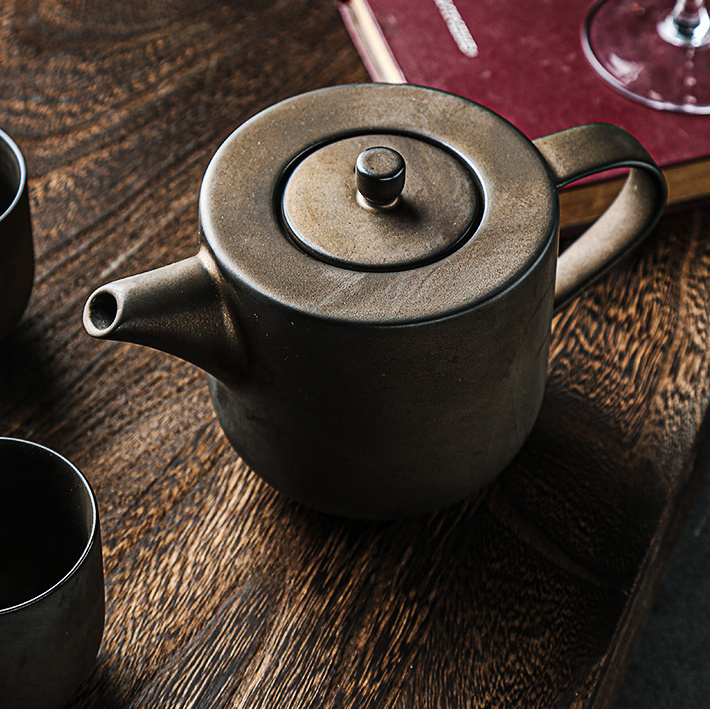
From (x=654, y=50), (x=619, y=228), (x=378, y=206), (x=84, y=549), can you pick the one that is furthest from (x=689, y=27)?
(x=84, y=549)

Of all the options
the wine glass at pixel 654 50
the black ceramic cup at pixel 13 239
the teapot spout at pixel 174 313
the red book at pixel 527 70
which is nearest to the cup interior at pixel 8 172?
the black ceramic cup at pixel 13 239

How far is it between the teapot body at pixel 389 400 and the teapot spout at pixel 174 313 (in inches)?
0.5

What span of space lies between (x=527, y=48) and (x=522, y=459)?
324 millimetres

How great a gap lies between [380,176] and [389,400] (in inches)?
3.4

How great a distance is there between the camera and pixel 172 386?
20.6 inches

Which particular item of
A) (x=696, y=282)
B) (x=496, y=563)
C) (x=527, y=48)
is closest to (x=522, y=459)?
(x=496, y=563)

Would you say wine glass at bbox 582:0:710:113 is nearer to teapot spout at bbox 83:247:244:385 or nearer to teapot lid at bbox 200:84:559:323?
teapot lid at bbox 200:84:559:323

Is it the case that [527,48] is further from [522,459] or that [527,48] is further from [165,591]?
[165,591]

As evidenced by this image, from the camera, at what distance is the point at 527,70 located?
651 millimetres

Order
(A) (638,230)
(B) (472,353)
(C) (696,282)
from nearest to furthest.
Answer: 1. (B) (472,353)
2. (A) (638,230)
3. (C) (696,282)

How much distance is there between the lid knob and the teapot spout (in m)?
0.07

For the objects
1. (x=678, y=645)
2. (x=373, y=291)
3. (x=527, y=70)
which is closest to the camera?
(x=373, y=291)

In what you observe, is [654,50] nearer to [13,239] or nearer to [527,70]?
[527,70]

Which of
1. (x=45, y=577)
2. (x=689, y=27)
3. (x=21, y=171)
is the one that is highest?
(x=21, y=171)
